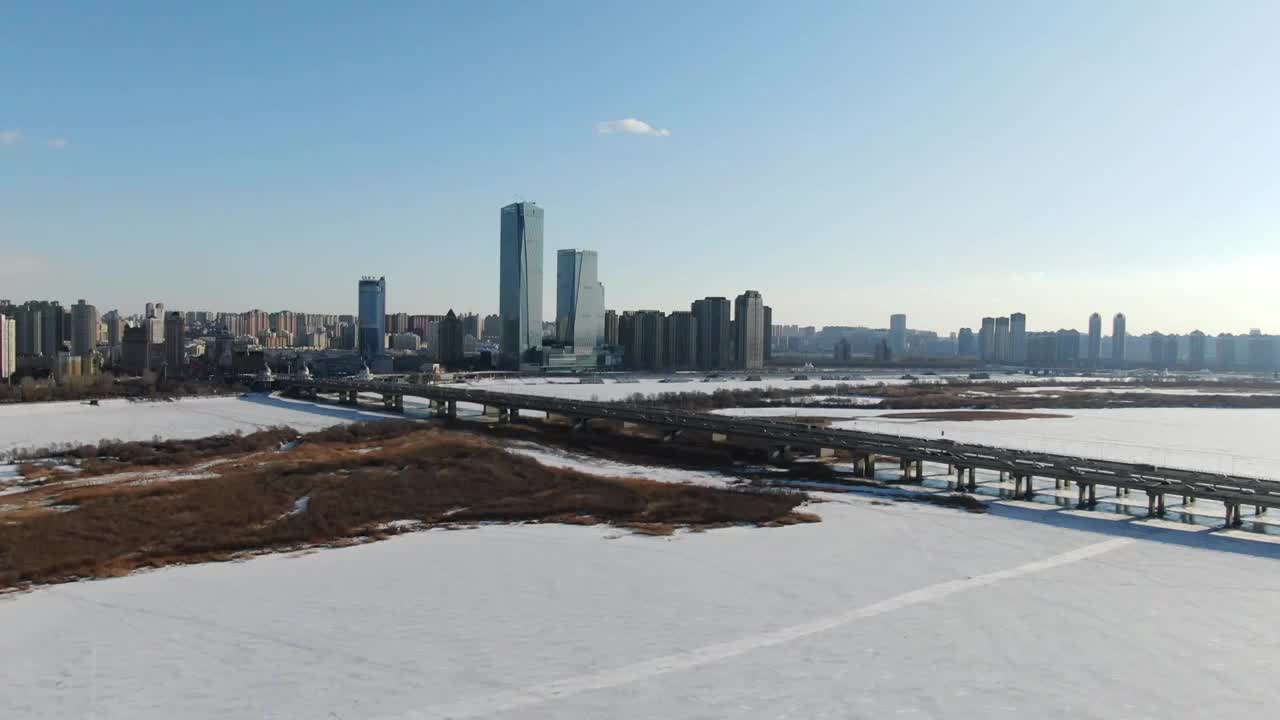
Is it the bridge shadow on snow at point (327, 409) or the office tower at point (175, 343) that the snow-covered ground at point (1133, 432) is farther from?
the office tower at point (175, 343)

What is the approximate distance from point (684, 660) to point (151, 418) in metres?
84.2

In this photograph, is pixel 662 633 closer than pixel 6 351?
Yes

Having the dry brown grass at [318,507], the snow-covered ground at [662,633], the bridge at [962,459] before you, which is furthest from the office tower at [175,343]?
the snow-covered ground at [662,633]

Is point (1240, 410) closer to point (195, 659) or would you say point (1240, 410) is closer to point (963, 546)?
point (963, 546)

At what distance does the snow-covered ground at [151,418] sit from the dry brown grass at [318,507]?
27.4m

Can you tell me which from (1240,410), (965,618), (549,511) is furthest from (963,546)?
(1240,410)

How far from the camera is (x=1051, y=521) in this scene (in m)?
36.1

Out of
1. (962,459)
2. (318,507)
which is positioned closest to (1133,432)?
(962,459)

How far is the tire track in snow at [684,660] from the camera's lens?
632 inches

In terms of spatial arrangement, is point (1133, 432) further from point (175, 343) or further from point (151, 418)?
point (175, 343)

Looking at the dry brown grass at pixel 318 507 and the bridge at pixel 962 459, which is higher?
the bridge at pixel 962 459

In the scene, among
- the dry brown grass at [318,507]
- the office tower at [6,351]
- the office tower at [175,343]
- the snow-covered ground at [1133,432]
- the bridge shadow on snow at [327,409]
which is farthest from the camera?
the office tower at [175,343]

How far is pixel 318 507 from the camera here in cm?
3769

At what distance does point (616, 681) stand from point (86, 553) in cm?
2172
